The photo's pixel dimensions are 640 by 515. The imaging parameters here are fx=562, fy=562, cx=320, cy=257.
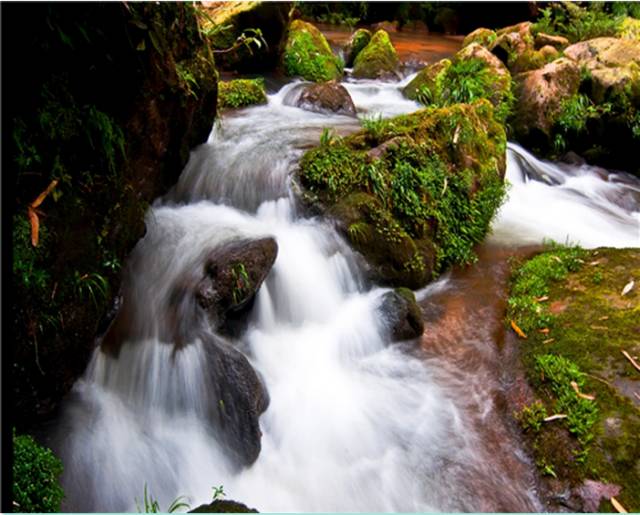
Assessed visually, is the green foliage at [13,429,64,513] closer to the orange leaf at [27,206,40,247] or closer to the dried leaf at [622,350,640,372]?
the orange leaf at [27,206,40,247]

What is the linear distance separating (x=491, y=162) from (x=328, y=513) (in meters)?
4.92

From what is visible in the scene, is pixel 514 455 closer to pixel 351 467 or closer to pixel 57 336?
pixel 351 467

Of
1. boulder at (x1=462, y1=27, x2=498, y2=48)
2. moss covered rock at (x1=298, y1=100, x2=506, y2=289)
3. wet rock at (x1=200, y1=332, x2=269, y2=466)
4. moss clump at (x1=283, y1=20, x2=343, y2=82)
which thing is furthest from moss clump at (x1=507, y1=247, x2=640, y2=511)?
boulder at (x1=462, y1=27, x2=498, y2=48)

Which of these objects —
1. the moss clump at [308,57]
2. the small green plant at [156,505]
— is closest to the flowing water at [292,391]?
the small green plant at [156,505]

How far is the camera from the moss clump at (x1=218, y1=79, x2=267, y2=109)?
8477mm

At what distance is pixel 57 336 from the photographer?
3299 millimetres

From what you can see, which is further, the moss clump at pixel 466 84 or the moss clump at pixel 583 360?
the moss clump at pixel 466 84

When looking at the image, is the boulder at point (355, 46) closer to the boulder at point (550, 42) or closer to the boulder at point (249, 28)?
the boulder at point (249, 28)

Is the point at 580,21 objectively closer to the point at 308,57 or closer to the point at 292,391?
the point at 308,57

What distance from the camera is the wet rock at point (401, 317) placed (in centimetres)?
504

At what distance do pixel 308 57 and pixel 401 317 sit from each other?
7.79 metres

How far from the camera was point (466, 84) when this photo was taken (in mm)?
9352

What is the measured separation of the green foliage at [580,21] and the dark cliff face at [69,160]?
36.4 ft

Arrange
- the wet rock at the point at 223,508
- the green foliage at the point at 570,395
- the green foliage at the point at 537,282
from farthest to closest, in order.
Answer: the green foliage at the point at 537,282 → the green foliage at the point at 570,395 → the wet rock at the point at 223,508
